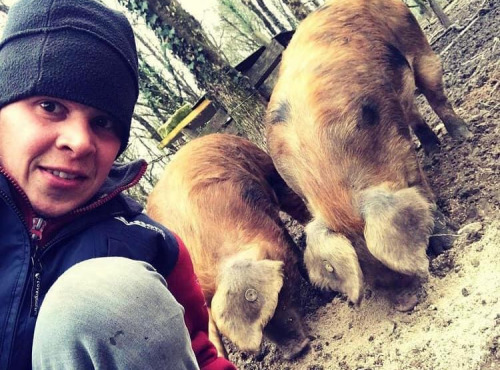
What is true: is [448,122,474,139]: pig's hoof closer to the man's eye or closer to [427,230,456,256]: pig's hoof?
[427,230,456,256]: pig's hoof

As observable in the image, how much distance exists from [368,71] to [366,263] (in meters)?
1.41

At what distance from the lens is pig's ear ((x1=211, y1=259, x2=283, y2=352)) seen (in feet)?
9.54

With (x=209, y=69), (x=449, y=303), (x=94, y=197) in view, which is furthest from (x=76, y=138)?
(x=209, y=69)

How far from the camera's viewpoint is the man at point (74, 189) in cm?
141

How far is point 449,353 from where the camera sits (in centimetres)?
256

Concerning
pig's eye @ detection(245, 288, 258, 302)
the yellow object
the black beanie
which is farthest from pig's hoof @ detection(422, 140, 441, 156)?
the black beanie

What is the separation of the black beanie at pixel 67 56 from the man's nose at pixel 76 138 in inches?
3.0

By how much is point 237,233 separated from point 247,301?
722 mm

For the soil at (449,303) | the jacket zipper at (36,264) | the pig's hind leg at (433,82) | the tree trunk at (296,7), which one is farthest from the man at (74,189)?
the tree trunk at (296,7)

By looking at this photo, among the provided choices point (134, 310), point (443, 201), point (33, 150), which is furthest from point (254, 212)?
point (134, 310)

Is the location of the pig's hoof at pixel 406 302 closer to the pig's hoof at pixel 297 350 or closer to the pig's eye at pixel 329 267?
the pig's eye at pixel 329 267

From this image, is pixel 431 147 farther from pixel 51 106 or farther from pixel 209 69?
pixel 51 106

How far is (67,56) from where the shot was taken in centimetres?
Result: 188

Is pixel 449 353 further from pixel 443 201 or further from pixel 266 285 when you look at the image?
pixel 443 201
